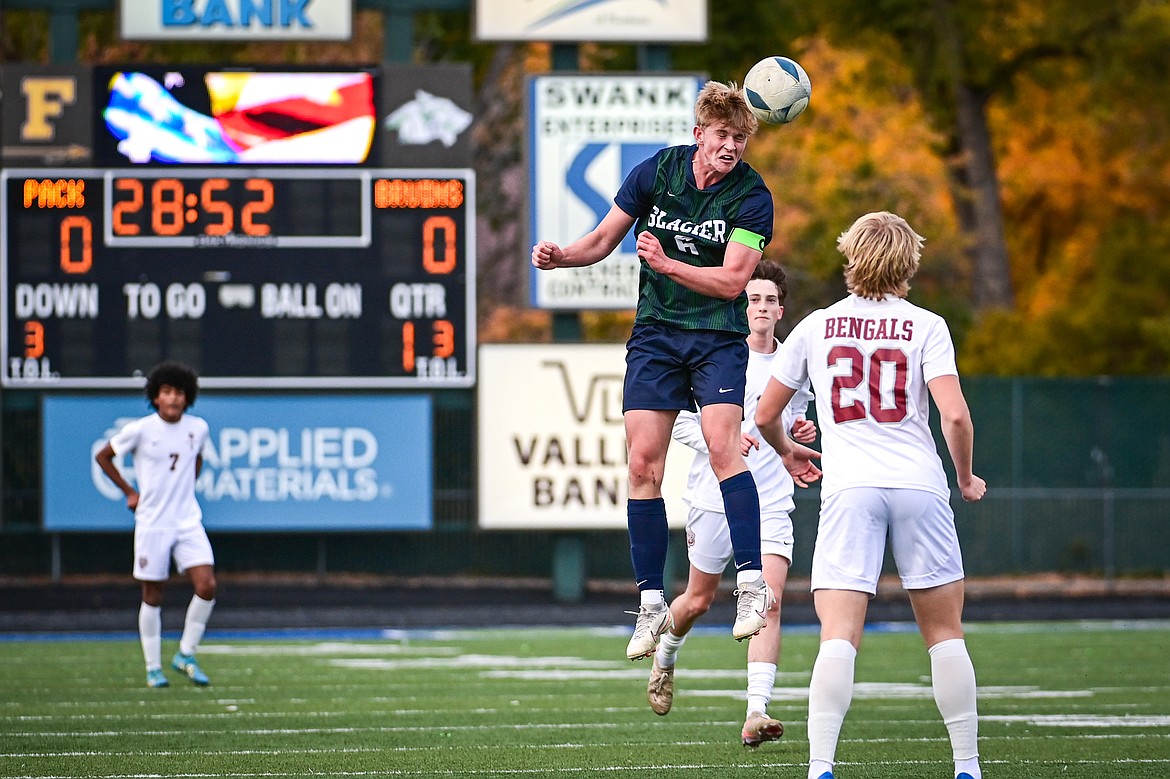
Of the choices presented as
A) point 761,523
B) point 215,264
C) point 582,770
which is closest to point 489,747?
point 582,770

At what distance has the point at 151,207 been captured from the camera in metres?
16.8

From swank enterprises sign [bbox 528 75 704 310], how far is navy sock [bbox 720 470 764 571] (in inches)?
414

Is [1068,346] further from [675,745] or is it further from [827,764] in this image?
[827,764]

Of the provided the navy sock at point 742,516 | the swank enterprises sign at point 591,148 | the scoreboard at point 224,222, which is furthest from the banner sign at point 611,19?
the navy sock at point 742,516

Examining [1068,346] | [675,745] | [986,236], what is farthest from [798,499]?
[675,745]

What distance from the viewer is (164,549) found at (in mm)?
11516

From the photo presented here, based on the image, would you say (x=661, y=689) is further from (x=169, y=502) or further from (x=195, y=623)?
(x=169, y=502)

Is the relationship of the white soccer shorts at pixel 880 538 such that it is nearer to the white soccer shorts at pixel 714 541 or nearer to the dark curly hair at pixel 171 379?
the white soccer shorts at pixel 714 541

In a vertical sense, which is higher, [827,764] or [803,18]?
[803,18]

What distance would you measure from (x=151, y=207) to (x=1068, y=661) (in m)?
9.29

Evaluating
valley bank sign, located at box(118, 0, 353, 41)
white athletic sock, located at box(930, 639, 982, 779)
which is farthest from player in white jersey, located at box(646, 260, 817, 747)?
valley bank sign, located at box(118, 0, 353, 41)

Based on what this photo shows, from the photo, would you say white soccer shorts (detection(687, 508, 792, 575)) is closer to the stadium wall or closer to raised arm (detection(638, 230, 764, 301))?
raised arm (detection(638, 230, 764, 301))

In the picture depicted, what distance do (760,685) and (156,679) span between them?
4.90 meters

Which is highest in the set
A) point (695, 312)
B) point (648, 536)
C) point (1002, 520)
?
point (695, 312)
